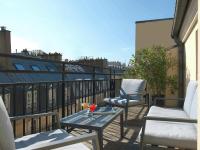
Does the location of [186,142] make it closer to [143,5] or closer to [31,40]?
[143,5]

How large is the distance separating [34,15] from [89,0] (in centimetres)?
370

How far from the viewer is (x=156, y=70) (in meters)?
6.84

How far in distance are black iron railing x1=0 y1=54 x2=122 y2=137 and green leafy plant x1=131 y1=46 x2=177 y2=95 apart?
0.95 m

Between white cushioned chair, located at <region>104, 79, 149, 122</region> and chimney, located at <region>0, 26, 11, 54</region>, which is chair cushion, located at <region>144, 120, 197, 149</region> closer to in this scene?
white cushioned chair, located at <region>104, 79, 149, 122</region>

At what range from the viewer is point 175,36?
709 cm

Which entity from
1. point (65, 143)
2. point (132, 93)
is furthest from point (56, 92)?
point (65, 143)

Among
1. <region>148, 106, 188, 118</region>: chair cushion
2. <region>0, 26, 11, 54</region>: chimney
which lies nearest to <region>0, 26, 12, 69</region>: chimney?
<region>0, 26, 11, 54</region>: chimney

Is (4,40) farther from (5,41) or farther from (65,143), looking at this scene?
(65,143)

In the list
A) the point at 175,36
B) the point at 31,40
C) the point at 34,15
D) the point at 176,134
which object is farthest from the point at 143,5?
the point at 31,40

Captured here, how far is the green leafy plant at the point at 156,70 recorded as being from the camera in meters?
Answer: 6.83

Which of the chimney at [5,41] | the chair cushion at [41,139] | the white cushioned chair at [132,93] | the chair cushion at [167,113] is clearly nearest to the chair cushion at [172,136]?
the chair cushion at [41,139]

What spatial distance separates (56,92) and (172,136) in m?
2.47

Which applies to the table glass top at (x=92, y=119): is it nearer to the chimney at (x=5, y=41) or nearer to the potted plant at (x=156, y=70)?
the potted plant at (x=156, y=70)

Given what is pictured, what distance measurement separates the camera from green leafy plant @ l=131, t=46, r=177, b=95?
683 centimetres
